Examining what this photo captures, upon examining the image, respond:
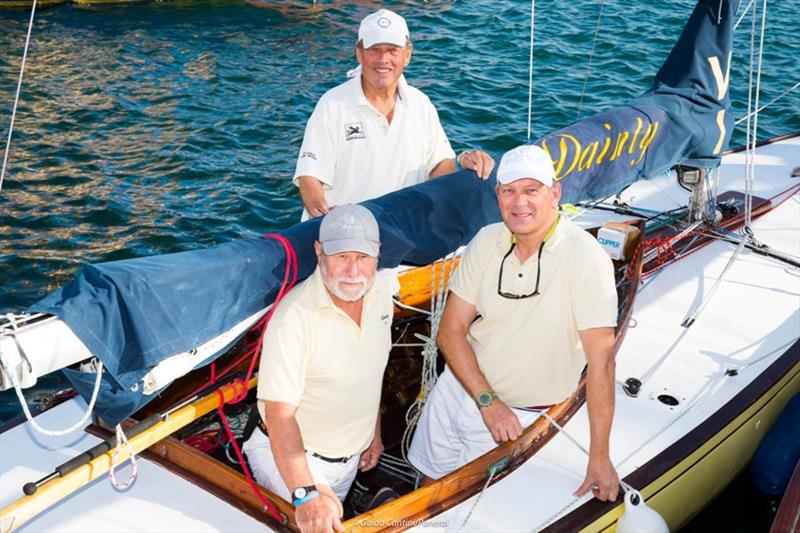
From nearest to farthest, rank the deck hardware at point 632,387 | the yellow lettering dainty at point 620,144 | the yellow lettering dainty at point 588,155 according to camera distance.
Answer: the deck hardware at point 632,387 < the yellow lettering dainty at point 588,155 < the yellow lettering dainty at point 620,144

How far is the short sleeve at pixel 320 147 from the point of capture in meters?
4.56

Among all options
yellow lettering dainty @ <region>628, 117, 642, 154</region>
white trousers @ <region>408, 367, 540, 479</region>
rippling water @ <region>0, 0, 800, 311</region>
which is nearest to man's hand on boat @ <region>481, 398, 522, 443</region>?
white trousers @ <region>408, 367, 540, 479</region>

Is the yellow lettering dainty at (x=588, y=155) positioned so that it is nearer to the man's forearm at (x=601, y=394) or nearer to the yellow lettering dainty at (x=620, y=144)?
the yellow lettering dainty at (x=620, y=144)

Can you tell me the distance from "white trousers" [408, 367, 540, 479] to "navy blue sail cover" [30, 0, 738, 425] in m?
0.60

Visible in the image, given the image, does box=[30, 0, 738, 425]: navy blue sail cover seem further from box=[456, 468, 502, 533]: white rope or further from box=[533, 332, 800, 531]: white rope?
box=[533, 332, 800, 531]: white rope

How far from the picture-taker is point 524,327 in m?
3.85

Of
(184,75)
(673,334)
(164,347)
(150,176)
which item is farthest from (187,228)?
(164,347)

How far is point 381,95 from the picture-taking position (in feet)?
15.2

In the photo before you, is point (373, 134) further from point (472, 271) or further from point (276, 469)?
point (276, 469)

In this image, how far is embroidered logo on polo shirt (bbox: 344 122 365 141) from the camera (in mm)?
4605

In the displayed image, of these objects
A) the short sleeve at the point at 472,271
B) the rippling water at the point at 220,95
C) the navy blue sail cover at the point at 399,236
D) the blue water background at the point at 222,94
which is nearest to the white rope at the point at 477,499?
the short sleeve at the point at 472,271

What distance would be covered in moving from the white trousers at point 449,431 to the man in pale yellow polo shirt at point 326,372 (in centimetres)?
43

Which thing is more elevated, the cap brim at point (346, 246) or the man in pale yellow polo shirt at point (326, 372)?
the cap brim at point (346, 246)

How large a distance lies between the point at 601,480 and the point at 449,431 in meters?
0.67
